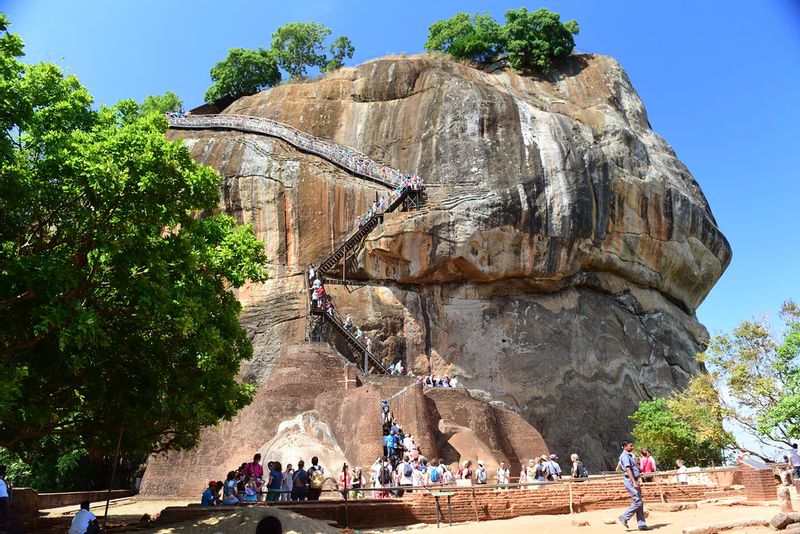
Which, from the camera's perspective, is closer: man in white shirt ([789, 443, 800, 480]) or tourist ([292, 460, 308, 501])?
tourist ([292, 460, 308, 501])

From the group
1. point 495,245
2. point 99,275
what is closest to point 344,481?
point 99,275

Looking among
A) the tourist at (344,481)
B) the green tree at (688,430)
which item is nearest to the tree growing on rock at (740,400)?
the green tree at (688,430)

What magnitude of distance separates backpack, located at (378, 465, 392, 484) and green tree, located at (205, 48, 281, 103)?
35.0 m

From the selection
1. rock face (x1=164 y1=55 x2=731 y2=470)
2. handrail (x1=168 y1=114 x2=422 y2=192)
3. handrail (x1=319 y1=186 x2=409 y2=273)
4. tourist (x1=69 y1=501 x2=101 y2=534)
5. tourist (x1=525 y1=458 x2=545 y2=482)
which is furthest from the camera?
handrail (x1=168 y1=114 x2=422 y2=192)

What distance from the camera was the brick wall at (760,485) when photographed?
13352 mm

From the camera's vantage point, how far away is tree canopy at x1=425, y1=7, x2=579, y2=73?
1709 inches

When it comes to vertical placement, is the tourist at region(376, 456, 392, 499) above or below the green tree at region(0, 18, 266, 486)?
below

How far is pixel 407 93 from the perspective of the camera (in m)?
37.5

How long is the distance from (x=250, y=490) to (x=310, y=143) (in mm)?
23277

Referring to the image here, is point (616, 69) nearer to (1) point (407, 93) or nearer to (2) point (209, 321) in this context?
(1) point (407, 93)

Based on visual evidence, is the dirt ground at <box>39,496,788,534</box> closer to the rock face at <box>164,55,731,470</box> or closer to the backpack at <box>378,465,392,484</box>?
the backpack at <box>378,465,392,484</box>

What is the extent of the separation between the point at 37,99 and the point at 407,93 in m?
27.0

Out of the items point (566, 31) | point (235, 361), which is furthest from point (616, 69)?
point (235, 361)

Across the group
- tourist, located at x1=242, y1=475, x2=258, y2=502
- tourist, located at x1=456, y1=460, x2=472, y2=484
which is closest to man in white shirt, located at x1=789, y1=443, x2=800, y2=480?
tourist, located at x1=456, y1=460, x2=472, y2=484
